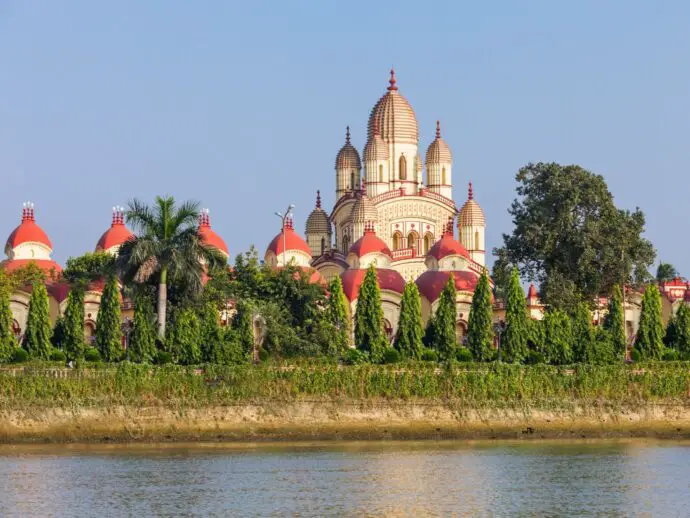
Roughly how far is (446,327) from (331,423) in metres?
9.07

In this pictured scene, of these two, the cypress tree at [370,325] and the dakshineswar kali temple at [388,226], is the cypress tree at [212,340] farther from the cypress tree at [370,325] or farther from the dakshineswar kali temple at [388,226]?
the dakshineswar kali temple at [388,226]

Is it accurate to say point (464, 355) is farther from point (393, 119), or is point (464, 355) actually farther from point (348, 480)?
point (393, 119)

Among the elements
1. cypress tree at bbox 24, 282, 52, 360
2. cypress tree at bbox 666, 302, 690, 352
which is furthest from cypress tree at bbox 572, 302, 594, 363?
cypress tree at bbox 24, 282, 52, 360

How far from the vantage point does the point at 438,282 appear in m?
63.8

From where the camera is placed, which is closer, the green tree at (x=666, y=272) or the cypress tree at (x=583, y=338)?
the cypress tree at (x=583, y=338)

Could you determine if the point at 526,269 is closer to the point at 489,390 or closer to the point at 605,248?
the point at 605,248

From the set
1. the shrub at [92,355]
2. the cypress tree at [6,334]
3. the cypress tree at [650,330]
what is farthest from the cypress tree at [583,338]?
the cypress tree at [6,334]

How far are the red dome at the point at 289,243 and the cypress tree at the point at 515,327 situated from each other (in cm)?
Answer: 1542

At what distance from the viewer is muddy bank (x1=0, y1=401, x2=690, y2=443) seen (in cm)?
4253

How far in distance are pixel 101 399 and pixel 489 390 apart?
35.0 feet

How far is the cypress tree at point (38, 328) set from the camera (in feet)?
165

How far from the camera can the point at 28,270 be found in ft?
206

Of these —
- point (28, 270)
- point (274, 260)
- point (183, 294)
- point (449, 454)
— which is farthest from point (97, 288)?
point (449, 454)

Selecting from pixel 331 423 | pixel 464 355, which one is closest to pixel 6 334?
pixel 331 423
